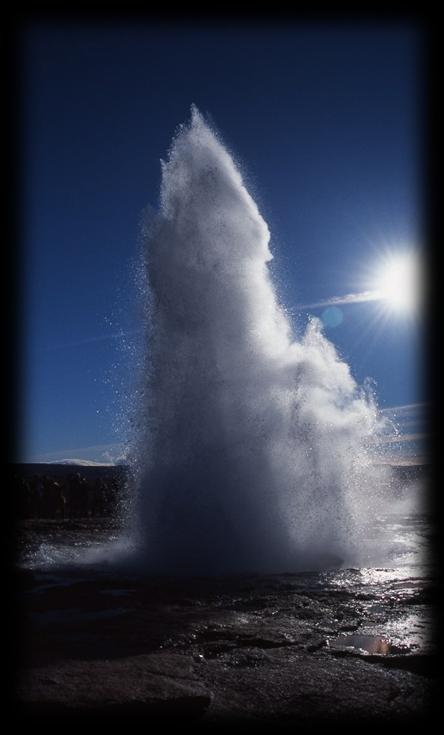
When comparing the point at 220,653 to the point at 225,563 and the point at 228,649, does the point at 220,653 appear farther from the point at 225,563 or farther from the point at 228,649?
the point at 225,563

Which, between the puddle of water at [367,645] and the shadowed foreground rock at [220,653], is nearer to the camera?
the shadowed foreground rock at [220,653]

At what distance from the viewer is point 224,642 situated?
4.38 metres

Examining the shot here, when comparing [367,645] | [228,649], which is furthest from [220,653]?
[367,645]

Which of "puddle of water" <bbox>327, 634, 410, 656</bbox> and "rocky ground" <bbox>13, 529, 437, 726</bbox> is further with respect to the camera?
"puddle of water" <bbox>327, 634, 410, 656</bbox>

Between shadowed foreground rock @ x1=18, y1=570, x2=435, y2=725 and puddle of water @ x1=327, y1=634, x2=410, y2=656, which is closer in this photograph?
shadowed foreground rock @ x1=18, y1=570, x2=435, y2=725

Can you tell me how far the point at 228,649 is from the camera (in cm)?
421

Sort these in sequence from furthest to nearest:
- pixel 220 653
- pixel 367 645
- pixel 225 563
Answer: pixel 225 563 → pixel 367 645 → pixel 220 653

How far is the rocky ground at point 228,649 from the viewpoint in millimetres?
3070

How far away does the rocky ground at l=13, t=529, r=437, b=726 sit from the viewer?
307cm

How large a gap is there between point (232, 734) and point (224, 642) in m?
1.67

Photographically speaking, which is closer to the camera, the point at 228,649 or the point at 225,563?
the point at 228,649

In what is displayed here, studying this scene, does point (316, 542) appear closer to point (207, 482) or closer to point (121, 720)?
point (207, 482)

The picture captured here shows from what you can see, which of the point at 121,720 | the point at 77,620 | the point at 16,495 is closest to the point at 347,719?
the point at 121,720

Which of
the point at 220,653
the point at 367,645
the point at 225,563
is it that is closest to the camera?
the point at 220,653
